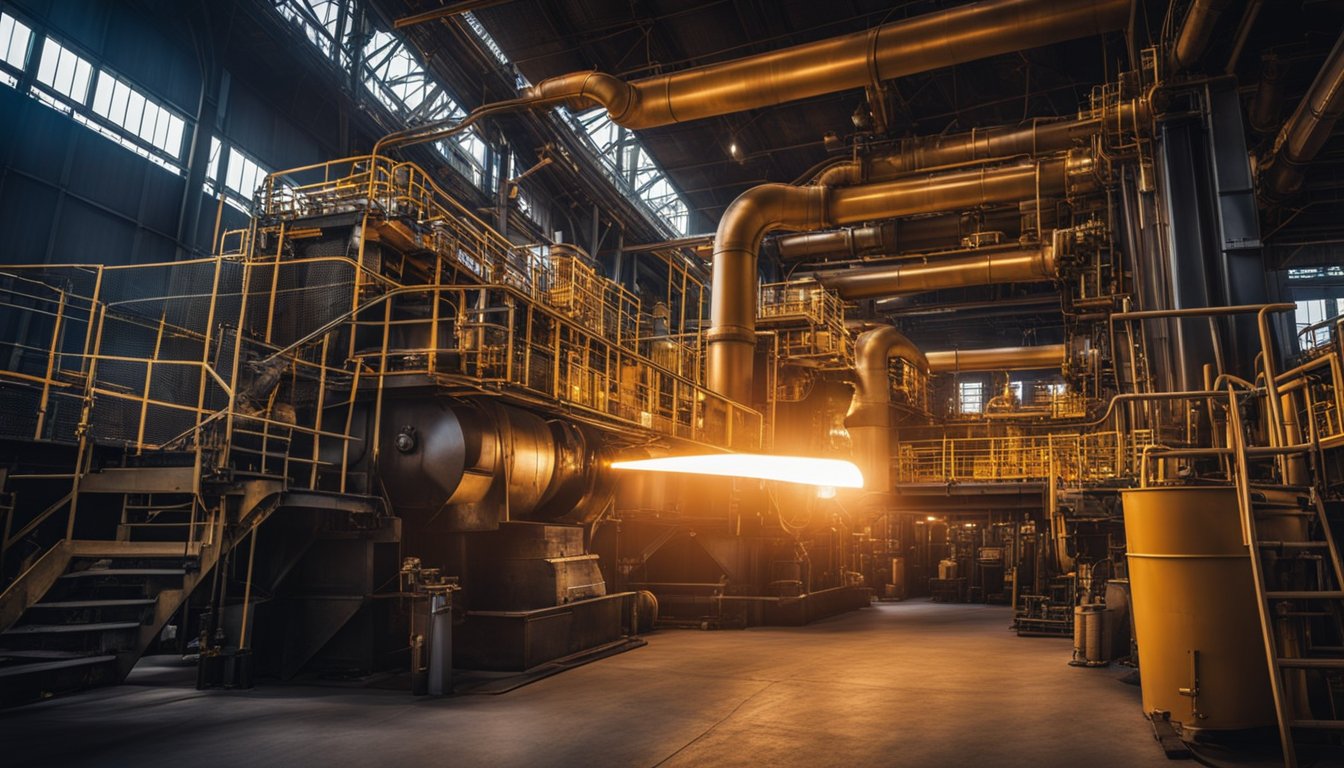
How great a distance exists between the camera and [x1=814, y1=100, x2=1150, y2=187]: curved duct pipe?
16.9m

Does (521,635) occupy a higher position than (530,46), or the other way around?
(530,46)

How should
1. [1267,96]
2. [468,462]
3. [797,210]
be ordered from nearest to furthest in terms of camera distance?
1. [468,462]
2. [1267,96]
3. [797,210]

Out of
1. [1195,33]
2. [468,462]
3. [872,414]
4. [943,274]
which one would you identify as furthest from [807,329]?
[468,462]

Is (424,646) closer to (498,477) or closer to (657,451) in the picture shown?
(498,477)

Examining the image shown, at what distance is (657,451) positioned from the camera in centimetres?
1399

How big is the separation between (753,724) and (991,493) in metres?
14.0

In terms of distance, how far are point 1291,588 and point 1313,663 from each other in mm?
1557

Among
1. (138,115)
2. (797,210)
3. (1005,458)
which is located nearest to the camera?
(138,115)

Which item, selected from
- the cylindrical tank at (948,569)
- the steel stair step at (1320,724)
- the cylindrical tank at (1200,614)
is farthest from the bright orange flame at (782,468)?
the cylindrical tank at (948,569)

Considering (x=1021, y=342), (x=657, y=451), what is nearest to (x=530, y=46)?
(x=657, y=451)

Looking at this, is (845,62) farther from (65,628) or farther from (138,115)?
(65,628)

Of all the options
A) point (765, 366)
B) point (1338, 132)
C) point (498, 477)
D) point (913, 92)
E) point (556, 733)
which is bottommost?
point (556, 733)

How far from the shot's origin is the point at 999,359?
84.6 feet

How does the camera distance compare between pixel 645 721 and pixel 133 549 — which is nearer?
pixel 645 721
